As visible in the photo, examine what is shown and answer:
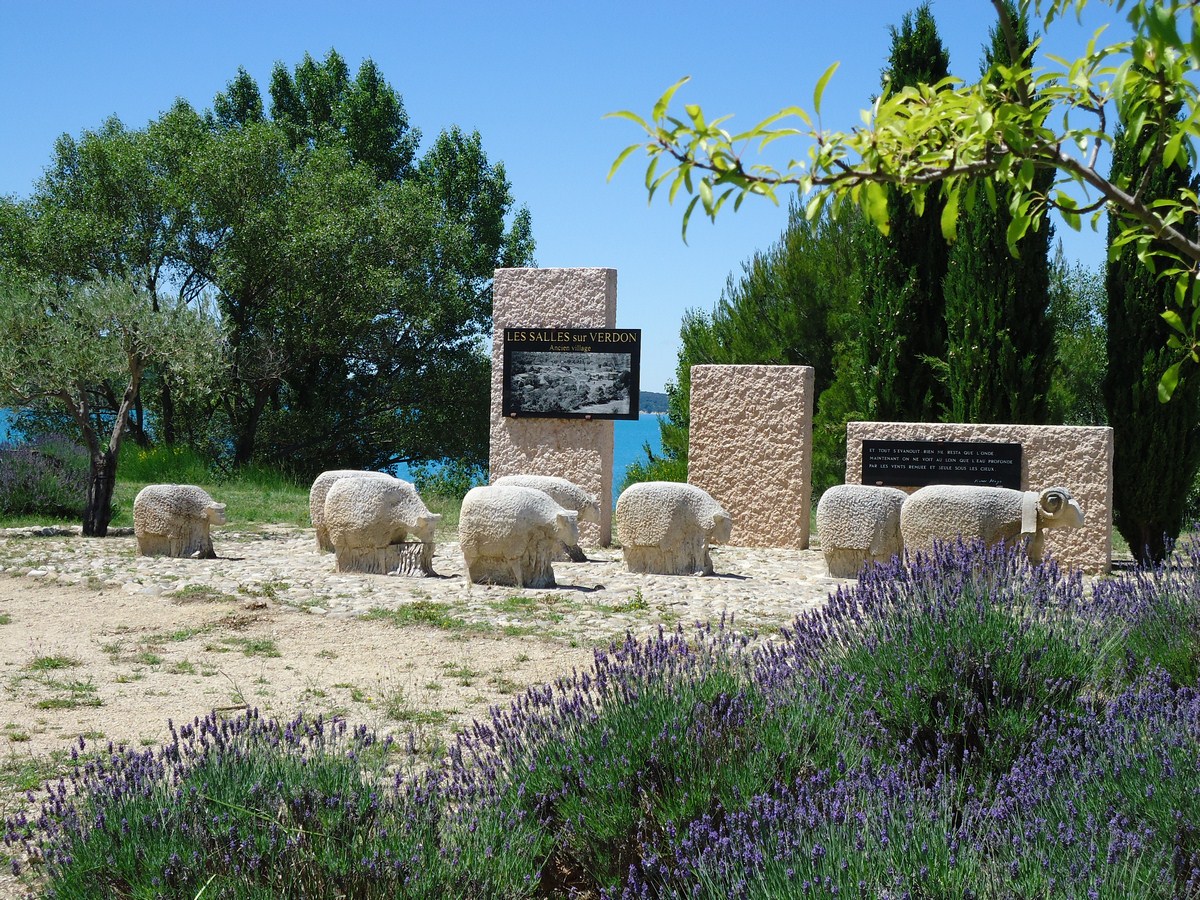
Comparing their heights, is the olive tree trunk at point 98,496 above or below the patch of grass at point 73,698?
above

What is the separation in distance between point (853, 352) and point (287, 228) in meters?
10.6

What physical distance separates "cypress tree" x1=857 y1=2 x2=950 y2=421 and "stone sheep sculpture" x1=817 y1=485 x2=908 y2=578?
4.64 metres

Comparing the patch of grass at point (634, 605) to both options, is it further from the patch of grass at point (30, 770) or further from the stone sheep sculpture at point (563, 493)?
the patch of grass at point (30, 770)

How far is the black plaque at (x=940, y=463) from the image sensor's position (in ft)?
35.8

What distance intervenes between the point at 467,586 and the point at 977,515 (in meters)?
4.24

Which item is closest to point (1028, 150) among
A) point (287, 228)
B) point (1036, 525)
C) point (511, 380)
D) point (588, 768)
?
point (588, 768)

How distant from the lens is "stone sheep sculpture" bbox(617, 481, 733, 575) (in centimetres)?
948

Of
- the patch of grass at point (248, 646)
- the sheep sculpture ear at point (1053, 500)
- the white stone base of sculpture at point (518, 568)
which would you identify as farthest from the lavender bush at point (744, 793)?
the sheep sculpture ear at point (1053, 500)

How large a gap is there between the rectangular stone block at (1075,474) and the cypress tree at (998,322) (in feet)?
5.72

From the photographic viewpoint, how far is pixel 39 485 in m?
13.5

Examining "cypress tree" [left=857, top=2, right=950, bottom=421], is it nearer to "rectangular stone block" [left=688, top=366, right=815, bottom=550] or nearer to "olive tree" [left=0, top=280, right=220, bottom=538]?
"rectangular stone block" [left=688, top=366, right=815, bottom=550]

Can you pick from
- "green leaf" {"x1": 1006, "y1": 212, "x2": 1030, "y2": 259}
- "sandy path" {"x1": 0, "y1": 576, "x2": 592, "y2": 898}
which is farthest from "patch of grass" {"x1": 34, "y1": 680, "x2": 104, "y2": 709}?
"green leaf" {"x1": 1006, "y1": 212, "x2": 1030, "y2": 259}

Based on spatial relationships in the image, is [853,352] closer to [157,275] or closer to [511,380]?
[511,380]

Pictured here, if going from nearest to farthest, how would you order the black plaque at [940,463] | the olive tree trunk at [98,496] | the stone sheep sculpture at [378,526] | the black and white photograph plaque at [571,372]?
the stone sheep sculpture at [378,526]
the black plaque at [940,463]
the olive tree trunk at [98,496]
the black and white photograph plaque at [571,372]
